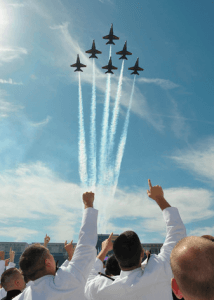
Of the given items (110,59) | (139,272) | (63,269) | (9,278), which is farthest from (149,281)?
(110,59)

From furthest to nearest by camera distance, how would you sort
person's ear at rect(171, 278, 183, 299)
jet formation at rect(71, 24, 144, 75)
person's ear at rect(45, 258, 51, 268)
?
jet formation at rect(71, 24, 144, 75) < person's ear at rect(45, 258, 51, 268) < person's ear at rect(171, 278, 183, 299)

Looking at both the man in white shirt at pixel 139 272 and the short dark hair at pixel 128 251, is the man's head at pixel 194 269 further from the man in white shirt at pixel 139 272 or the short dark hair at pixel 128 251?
the short dark hair at pixel 128 251

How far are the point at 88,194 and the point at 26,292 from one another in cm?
239

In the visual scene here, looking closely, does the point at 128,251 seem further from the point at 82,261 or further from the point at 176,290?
the point at 176,290

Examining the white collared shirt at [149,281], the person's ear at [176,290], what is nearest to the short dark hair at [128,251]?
the white collared shirt at [149,281]

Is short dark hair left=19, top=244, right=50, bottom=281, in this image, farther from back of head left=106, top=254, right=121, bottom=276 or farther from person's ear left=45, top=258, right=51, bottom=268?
back of head left=106, top=254, right=121, bottom=276

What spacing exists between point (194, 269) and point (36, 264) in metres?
3.68

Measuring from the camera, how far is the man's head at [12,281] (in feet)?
24.3

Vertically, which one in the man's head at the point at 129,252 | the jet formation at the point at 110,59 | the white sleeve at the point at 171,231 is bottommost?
the man's head at the point at 129,252

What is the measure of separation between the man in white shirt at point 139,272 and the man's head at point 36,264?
1.04 m

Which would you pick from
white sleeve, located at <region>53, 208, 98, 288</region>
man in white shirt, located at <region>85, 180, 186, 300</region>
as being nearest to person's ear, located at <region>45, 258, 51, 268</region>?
white sleeve, located at <region>53, 208, 98, 288</region>

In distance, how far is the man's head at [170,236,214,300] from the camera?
2564mm

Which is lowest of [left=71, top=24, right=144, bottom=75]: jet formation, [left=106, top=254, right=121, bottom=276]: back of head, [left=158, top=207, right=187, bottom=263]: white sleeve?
[left=106, top=254, right=121, bottom=276]: back of head

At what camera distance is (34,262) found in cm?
511
